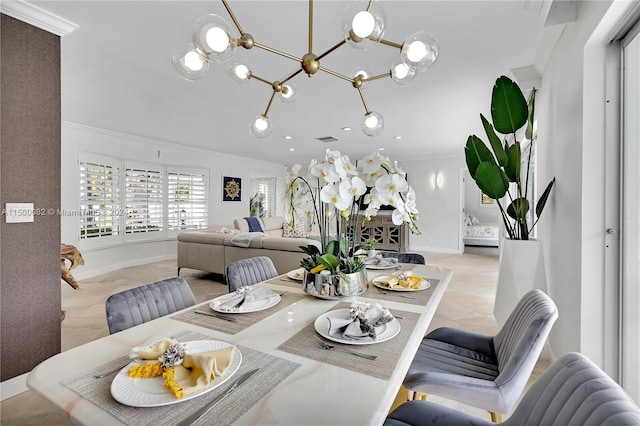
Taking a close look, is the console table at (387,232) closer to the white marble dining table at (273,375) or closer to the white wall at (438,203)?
the white wall at (438,203)

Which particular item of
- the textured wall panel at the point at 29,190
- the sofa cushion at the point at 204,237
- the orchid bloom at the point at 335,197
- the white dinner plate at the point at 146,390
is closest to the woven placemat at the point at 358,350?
the white dinner plate at the point at 146,390

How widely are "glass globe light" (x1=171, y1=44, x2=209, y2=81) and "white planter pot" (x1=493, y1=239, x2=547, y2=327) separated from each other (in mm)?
2262

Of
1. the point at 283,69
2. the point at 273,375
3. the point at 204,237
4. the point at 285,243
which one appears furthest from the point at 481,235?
the point at 273,375

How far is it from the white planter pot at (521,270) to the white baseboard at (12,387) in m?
3.27

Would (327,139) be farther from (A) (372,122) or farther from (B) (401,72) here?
(B) (401,72)

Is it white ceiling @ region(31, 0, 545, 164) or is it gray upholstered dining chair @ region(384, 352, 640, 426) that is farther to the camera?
white ceiling @ region(31, 0, 545, 164)

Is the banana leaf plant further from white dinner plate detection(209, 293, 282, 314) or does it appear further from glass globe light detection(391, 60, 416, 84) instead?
white dinner plate detection(209, 293, 282, 314)

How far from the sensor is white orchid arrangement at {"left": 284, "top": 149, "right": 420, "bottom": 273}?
1222mm

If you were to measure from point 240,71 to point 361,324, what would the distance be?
4.72 ft

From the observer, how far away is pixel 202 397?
2.34 ft

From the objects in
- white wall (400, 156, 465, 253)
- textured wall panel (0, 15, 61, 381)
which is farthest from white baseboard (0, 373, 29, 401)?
white wall (400, 156, 465, 253)

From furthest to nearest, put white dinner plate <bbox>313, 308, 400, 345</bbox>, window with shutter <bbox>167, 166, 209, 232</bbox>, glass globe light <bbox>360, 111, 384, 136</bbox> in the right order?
window with shutter <bbox>167, 166, 209, 232</bbox>, glass globe light <bbox>360, 111, 384, 136</bbox>, white dinner plate <bbox>313, 308, 400, 345</bbox>

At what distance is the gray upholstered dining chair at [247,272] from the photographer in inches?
72.5

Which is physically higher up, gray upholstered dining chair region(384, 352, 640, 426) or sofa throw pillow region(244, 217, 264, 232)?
sofa throw pillow region(244, 217, 264, 232)
